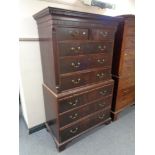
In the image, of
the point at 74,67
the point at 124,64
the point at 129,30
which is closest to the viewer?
the point at 74,67

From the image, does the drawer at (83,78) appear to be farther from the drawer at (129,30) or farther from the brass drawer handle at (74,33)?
the drawer at (129,30)

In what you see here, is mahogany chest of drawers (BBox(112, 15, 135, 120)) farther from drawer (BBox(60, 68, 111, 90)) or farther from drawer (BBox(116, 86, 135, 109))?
drawer (BBox(60, 68, 111, 90))

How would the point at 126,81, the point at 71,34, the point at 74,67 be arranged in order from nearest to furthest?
1. the point at 71,34
2. the point at 74,67
3. the point at 126,81

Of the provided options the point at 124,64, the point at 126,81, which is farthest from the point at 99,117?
the point at 124,64

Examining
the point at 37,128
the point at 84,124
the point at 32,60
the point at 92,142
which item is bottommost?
the point at 92,142

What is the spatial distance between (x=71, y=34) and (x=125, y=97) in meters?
1.47

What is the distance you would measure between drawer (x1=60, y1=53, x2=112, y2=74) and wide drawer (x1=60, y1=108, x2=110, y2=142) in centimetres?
70

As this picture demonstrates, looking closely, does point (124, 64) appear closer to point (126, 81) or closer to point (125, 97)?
point (126, 81)

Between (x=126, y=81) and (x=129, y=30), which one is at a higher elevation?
(x=129, y=30)

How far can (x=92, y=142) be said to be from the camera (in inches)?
73.0

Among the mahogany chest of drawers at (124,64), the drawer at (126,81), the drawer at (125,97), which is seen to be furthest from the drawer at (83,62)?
the drawer at (125,97)
